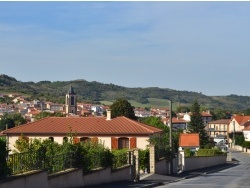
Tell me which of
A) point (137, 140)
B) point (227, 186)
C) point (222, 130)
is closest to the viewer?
point (227, 186)

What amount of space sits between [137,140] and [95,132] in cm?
435

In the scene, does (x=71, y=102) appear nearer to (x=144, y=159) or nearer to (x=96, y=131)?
(x=96, y=131)

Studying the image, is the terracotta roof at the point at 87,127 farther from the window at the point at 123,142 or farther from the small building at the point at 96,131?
the window at the point at 123,142

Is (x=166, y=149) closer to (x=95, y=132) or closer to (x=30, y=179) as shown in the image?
(x=95, y=132)

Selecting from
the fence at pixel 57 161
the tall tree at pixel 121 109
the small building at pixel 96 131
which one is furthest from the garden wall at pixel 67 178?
the tall tree at pixel 121 109

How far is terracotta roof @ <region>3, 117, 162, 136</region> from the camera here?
196 feet

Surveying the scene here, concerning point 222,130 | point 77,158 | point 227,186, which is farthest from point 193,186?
point 222,130

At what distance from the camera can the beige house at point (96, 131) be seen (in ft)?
194

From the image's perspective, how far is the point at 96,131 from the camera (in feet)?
198

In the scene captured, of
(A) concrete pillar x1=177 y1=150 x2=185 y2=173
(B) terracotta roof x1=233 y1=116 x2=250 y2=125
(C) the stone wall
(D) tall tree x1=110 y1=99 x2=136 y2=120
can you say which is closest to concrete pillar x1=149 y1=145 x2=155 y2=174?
(A) concrete pillar x1=177 y1=150 x2=185 y2=173

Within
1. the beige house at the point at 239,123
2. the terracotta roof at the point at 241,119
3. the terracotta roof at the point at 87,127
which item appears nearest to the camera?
the terracotta roof at the point at 87,127

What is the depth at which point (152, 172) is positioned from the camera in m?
A: 40.2

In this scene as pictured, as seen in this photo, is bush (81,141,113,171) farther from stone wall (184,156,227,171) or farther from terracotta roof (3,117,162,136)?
terracotta roof (3,117,162,136)

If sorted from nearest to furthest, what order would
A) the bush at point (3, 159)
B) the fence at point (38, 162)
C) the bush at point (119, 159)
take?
the bush at point (3, 159), the fence at point (38, 162), the bush at point (119, 159)
